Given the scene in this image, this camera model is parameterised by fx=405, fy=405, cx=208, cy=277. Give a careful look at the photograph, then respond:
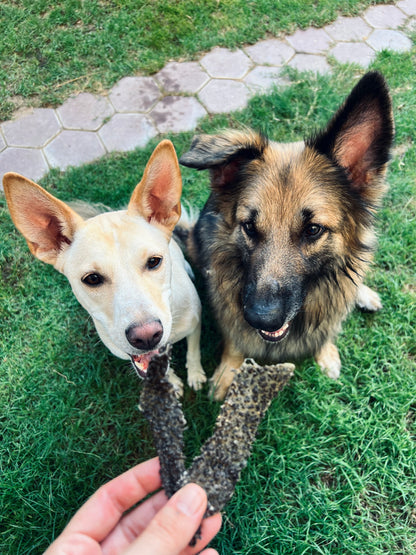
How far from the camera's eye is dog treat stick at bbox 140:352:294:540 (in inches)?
71.6

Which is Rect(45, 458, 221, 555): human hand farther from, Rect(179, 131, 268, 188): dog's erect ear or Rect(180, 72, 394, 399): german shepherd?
Rect(179, 131, 268, 188): dog's erect ear

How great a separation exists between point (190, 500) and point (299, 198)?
153 centimetres

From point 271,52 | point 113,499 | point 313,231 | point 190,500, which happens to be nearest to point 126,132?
point 271,52

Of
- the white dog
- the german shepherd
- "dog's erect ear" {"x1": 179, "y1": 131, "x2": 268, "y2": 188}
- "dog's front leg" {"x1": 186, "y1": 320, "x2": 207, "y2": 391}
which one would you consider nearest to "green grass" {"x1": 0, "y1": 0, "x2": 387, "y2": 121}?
"dog's erect ear" {"x1": 179, "y1": 131, "x2": 268, "y2": 188}

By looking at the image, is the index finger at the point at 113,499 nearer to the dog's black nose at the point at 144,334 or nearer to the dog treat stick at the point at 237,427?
the dog treat stick at the point at 237,427

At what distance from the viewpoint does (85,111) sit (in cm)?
459

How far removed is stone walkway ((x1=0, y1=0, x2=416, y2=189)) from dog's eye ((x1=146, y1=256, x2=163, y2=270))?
2.60 meters

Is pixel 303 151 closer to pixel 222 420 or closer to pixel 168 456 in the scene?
pixel 222 420

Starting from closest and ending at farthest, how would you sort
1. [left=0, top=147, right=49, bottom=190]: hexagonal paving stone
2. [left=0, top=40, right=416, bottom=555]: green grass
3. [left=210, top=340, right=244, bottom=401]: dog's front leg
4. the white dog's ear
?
the white dog's ear
[left=0, top=40, right=416, bottom=555]: green grass
[left=210, top=340, right=244, bottom=401]: dog's front leg
[left=0, top=147, right=49, bottom=190]: hexagonal paving stone

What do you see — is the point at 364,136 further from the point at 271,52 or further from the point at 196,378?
the point at 271,52

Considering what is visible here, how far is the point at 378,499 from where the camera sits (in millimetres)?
2615

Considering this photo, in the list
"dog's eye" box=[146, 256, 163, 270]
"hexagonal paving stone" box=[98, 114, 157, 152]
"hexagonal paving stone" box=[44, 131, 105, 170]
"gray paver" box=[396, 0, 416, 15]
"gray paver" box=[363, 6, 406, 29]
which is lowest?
"hexagonal paving stone" box=[44, 131, 105, 170]

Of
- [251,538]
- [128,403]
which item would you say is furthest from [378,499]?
[128,403]

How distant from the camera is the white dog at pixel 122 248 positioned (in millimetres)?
1949
